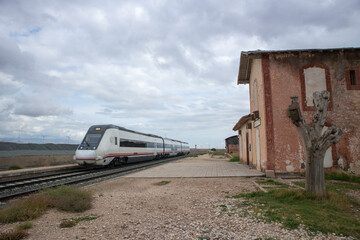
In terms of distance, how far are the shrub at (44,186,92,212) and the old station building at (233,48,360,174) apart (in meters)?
8.51

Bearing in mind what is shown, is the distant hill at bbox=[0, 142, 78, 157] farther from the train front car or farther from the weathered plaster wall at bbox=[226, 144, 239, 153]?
the weathered plaster wall at bbox=[226, 144, 239, 153]

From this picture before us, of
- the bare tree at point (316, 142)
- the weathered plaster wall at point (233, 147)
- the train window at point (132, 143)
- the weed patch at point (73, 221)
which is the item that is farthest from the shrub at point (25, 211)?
the weathered plaster wall at point (233, 147)

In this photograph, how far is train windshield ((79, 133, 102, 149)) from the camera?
16906mm

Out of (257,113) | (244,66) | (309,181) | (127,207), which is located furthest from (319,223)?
(244,66)

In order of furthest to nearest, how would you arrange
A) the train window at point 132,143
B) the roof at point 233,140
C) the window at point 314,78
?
the roof at point 233,140
the train window at point 132,143
the window at point 314,78

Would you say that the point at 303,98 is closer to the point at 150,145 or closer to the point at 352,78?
the point at 352,78

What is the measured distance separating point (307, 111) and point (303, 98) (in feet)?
2.17

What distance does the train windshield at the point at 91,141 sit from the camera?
1691 cm

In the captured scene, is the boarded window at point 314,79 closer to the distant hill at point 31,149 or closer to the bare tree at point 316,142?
the bare tree at point 316,142

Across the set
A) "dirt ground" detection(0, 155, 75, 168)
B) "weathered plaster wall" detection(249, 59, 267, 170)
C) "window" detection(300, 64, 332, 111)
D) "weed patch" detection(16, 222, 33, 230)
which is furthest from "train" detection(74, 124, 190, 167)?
"window" detection(300, 64, 332, 111)

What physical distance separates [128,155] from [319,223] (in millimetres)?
18476

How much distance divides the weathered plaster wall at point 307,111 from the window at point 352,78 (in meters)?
0.16

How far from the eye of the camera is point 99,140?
56.2ft

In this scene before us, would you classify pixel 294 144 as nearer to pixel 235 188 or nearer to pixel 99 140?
pixel 235 188
